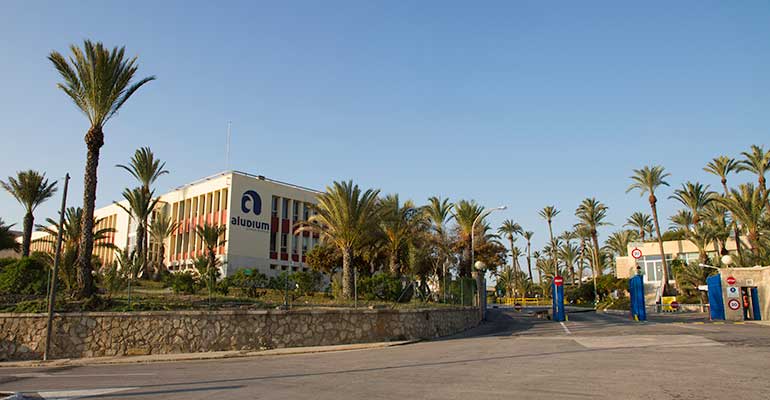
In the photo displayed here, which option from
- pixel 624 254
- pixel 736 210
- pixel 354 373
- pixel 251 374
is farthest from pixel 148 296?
pixel 624 254

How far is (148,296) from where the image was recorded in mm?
22453

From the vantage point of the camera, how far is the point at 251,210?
4644cm

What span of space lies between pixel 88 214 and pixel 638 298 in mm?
29504

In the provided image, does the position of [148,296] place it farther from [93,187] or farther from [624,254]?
[624,254]

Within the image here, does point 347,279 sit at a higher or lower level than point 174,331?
higher

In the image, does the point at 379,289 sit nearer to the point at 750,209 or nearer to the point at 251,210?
the point at 251,210

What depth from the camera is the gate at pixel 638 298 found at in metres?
32.3

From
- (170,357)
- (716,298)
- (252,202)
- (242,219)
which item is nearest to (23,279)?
(170,357)

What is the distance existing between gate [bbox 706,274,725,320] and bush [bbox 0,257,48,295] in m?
35.2

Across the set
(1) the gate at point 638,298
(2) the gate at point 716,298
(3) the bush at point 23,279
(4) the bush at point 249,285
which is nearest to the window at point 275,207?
(4) the bush at point 249,285

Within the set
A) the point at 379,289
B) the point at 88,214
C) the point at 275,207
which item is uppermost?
the point at 275,207

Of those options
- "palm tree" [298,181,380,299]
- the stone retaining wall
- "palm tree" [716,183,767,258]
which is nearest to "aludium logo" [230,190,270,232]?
"palm tree" [298,181,380,299]

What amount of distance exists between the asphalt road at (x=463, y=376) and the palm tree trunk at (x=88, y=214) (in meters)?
5.39

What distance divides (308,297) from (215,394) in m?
17.3
